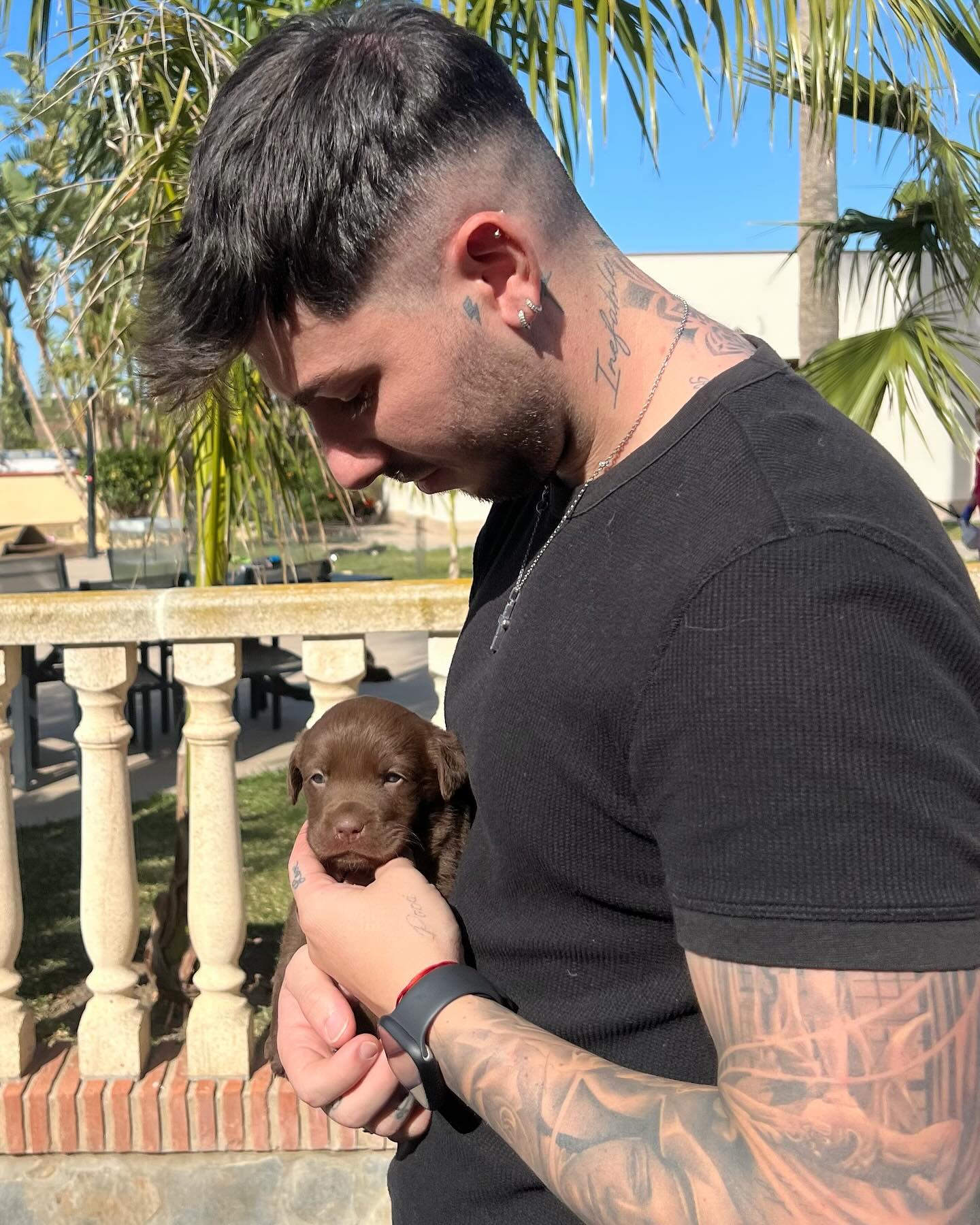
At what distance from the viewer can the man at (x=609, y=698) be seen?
894 millimetres

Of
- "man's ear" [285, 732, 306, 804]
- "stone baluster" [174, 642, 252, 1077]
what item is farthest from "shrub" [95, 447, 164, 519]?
"man's ear" [285, 732, 306, 804]

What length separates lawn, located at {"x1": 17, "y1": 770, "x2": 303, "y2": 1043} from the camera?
15.2 ft

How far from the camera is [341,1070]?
1.56 m

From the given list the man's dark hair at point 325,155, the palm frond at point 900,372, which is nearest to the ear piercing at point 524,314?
the man's dark hair at point 325,155

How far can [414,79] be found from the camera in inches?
47.8

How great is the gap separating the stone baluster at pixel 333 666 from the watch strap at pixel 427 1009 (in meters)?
1.75

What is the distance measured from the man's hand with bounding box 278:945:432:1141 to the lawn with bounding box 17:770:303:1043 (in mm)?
2019

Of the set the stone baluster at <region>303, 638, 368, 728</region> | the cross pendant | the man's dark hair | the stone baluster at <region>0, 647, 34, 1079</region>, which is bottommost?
the stone baluster at <region>0, 647, 34, 1079</region>

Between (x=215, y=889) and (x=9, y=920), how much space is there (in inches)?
25.4

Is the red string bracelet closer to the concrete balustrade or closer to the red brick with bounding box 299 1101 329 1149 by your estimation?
the concrete balustrade

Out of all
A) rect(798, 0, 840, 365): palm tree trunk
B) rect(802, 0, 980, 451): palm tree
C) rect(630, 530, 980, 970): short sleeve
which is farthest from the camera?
rect(798, 0, 840, 365): palm tree trunk

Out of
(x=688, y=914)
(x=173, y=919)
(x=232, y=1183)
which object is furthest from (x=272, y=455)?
(x=688, y=914)

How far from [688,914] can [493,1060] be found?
35 cm

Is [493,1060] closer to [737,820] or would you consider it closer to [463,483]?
[737,820]
